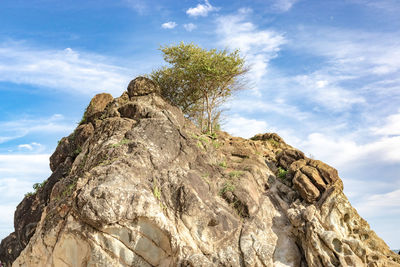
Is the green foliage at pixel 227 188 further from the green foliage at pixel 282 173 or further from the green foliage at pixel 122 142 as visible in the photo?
the green foliage at pixel 122 142

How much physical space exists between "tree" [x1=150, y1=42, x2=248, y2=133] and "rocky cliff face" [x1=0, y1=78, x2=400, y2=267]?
3.94 m

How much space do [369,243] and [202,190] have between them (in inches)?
348

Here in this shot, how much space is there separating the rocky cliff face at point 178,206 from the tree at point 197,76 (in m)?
3.94

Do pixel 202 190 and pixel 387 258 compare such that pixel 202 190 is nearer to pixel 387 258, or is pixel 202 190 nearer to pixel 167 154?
pixel 167 154

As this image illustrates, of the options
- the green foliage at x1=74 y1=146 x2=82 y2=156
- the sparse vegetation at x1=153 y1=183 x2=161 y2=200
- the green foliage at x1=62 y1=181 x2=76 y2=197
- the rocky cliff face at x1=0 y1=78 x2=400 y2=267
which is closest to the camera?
the rocky cliff face at x1=0 y1=78 x2=400 y2=267

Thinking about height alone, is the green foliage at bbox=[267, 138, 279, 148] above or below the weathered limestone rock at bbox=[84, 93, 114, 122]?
above

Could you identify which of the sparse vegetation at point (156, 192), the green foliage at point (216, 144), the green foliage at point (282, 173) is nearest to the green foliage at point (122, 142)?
the sparse vegetation at point (156, 192)

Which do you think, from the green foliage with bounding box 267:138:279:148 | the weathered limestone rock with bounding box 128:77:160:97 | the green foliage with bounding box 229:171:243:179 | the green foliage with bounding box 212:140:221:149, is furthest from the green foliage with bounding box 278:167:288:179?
the weathered limestone rock with bounding box 128:77:160:97

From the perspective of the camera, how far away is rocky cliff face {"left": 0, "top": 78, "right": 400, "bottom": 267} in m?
14.5

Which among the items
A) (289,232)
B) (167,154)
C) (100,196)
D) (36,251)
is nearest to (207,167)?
(167,154)

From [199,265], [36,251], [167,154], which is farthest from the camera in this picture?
[167,154]

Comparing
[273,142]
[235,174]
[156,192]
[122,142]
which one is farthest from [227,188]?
[273,142]

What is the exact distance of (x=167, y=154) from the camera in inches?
730

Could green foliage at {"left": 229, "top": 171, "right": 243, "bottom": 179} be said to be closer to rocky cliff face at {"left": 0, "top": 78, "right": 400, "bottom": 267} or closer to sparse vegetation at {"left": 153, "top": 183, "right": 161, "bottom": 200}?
rocky cliff face at {"left": 0, "top": 78, "right": 400, "bottom": 267}
